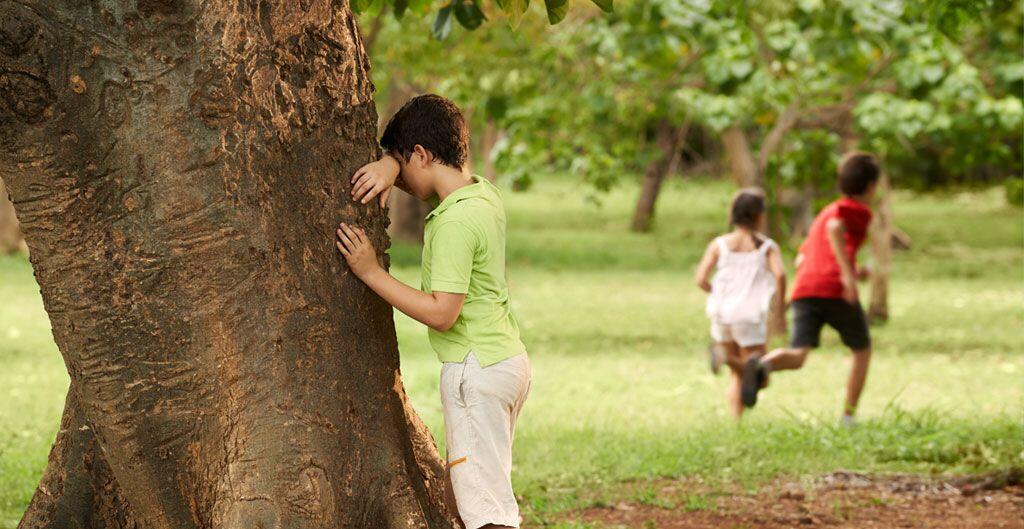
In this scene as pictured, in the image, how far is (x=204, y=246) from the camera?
11.8 feet

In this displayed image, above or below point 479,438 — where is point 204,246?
above

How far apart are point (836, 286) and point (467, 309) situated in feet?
15.6

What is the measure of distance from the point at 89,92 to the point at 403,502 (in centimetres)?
143

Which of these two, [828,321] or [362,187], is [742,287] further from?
[362,187]

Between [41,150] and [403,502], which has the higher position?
[41,150]

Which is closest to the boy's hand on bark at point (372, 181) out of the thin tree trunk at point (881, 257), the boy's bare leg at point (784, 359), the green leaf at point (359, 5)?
the green leaf at point (359, 5)

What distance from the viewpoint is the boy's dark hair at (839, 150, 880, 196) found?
816cm

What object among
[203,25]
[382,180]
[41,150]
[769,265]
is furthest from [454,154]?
[769,265]

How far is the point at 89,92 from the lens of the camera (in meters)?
3.52

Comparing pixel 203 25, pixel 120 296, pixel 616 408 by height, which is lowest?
pixel 616 408

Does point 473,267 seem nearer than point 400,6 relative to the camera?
Yes

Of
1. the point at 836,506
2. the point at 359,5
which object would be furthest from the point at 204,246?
the point at 836,506

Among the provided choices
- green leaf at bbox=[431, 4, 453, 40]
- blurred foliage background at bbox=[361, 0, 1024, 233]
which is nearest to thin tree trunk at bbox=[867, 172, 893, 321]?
blurred foliage background at bbox=[361, 0, 1024, 233]

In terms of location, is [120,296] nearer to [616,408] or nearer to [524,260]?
[616,408]
